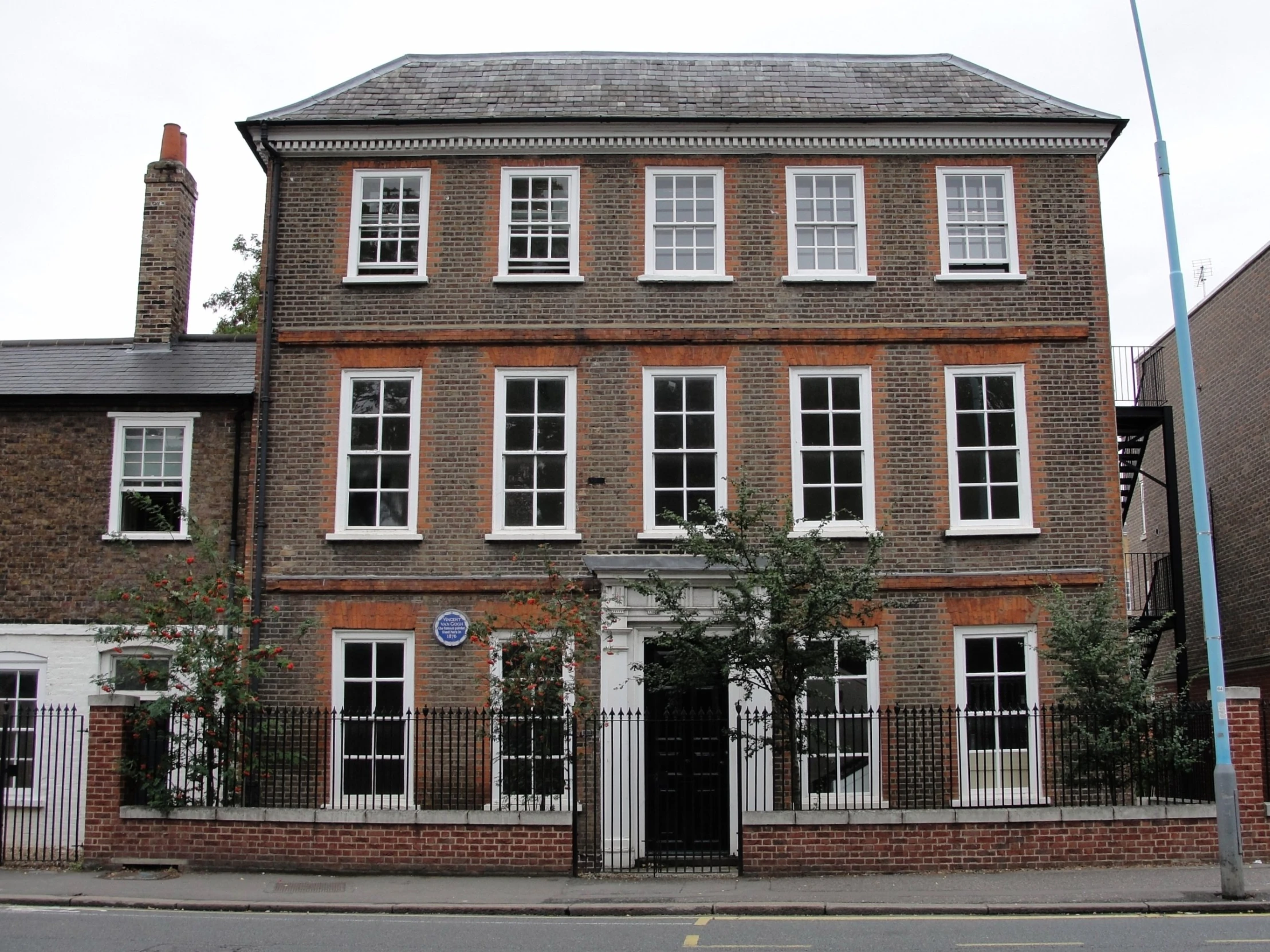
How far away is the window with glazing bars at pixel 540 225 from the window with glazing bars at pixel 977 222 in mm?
5499

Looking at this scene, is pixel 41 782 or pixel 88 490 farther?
pixel 88 490

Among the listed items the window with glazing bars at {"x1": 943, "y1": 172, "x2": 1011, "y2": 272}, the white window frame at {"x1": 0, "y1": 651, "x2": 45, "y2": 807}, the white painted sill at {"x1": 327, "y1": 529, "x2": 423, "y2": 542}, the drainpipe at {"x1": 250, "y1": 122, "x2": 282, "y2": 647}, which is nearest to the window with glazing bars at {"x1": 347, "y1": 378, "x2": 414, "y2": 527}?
the white painted sill at {"x1": 327, "y1": 529, "x2": 423, "y2": 542}

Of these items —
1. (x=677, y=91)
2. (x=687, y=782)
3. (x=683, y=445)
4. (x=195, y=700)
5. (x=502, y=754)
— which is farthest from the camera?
(x=677, y=91)

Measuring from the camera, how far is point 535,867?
1469 centimetres

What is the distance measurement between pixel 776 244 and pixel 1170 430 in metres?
7.18

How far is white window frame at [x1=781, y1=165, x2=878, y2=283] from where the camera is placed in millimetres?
18500

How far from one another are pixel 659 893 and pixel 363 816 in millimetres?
3624

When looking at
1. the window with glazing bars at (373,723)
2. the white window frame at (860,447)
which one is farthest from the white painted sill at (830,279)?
the window with glazing bars at (373,723)

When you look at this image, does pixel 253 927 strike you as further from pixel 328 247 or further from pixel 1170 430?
pixel 1170 430

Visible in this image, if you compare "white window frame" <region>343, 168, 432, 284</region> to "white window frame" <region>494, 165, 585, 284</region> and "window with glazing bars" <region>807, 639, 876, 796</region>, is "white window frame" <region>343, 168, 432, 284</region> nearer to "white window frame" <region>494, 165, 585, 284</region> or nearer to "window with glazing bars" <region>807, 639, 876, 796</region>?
"white window frame" <region>494, 165, 585, 284</region>

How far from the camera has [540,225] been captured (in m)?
18.9

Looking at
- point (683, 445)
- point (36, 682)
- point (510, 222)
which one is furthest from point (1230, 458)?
point (36, 682)

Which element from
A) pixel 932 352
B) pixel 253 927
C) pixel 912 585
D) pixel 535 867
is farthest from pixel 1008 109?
pixel 253 927

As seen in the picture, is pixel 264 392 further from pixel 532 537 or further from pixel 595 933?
pixel 595 933
